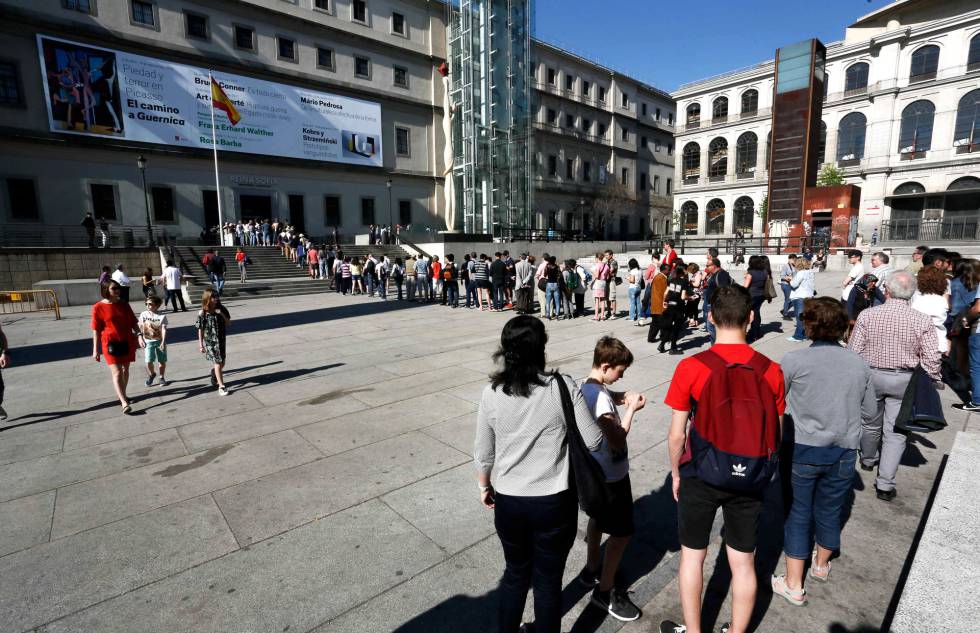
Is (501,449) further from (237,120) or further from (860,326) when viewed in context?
(237,120)

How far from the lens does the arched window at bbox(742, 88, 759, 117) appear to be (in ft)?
160

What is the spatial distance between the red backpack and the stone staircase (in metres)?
20.7

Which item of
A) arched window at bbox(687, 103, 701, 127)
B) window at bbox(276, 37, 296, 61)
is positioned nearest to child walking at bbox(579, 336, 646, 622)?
window at bbox(276, 37, 296, 61)

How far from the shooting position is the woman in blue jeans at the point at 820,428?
262 centimetres

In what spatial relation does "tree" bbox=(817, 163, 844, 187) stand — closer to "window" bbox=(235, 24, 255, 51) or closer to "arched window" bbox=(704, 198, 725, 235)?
"arched window" bbox=(704, 198, 725, 235)

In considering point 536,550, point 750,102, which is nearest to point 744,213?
point 750,102

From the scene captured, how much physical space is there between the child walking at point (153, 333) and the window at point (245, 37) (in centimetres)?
2953

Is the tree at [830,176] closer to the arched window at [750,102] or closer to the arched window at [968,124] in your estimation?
the arched window at [968,124]

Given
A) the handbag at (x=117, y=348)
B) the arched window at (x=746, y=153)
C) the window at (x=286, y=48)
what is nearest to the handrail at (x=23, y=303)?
the handbag at (x=117, y=348)

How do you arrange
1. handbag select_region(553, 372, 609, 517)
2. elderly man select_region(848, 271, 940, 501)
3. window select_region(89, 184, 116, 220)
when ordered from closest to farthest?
1. handbag select_region(553, 372, 609, 517)
2. elderly man select_region(848, 271, 940, 501)
3. window select_region(89, 184, 116, 220)

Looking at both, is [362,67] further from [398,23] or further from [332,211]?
[332,211]

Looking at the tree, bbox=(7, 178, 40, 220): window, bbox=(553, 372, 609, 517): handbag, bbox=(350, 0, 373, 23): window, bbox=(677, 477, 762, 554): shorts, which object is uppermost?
bbox=(350, 0, 373, 23): window

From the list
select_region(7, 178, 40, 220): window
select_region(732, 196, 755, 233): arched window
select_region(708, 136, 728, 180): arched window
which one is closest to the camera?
select_region(7, 178, 40, 220): window

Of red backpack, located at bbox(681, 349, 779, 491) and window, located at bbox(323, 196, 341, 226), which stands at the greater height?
window, located at bbox(323, 196, 341, 226)
